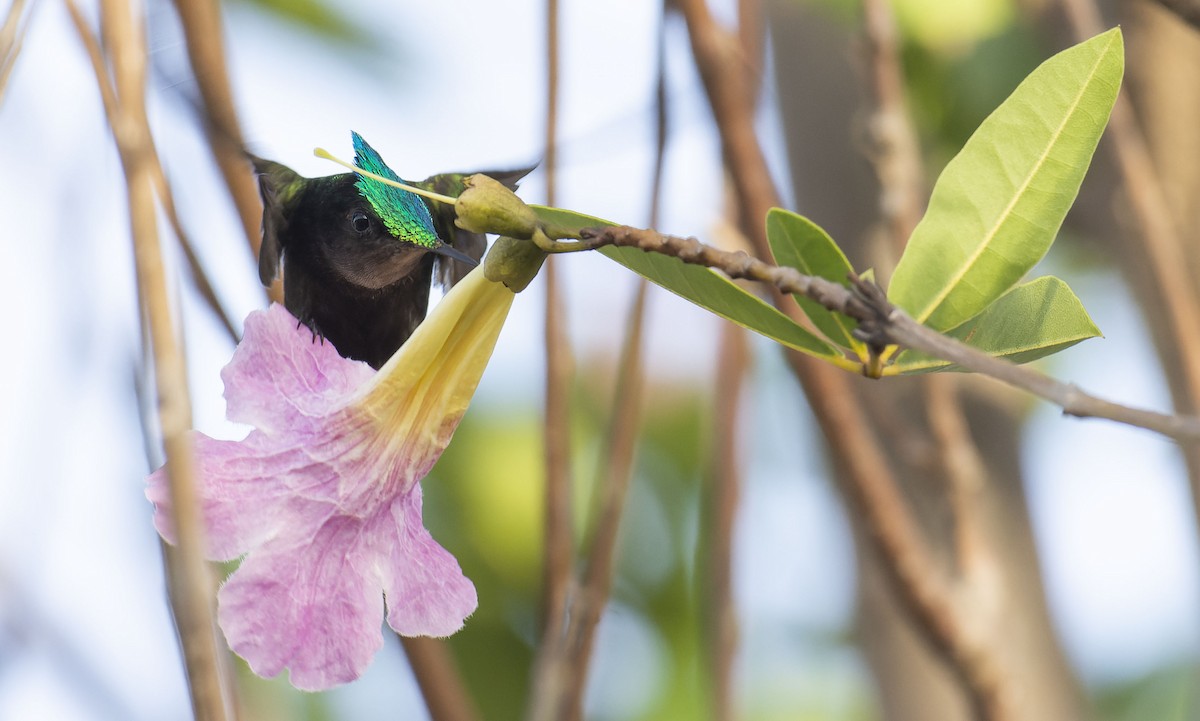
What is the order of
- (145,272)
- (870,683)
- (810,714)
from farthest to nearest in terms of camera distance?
1. (810,714)
2. (870,683)
3. (145,272)

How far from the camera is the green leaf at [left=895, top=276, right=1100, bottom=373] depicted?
0.69 m

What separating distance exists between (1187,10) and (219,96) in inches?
33.2

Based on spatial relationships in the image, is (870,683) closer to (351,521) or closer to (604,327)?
(604,327)

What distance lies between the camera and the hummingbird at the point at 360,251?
2.91 feet

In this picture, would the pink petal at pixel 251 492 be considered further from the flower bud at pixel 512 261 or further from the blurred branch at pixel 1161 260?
the blurred branch at pixel 1161 260

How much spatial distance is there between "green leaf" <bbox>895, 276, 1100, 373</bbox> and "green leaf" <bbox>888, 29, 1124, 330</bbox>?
0.02m

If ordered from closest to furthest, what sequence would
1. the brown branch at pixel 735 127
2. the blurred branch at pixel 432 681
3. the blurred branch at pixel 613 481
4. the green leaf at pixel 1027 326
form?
the green leaf at pixel 1027 326 < the blurred branch at pixel 432 681 < the blurred branch at pixel 613 481 < the brown branch at pixel 735 127

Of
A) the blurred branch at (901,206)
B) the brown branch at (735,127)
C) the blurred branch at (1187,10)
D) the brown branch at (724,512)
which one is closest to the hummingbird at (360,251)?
the blurred branch at (1187,10)

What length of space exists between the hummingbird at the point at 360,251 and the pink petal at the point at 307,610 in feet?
0.68

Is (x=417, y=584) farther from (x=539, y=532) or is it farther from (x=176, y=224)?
(x=539, y=532)

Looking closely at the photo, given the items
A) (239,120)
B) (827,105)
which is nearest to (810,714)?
(827,105)

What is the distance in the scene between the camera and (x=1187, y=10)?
901mm

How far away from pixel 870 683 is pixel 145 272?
73.6 inches

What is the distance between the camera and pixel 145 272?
0.67 m
